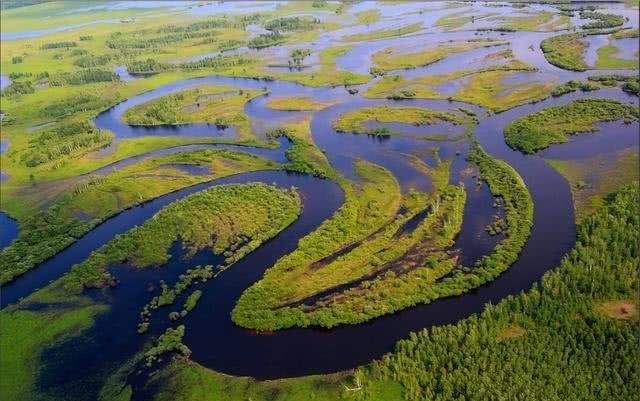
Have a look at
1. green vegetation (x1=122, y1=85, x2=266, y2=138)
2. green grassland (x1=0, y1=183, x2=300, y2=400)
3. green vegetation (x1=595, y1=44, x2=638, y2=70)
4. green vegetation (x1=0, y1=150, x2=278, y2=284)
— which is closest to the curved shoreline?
green vegetation (x1=0, y1=150, x2=278, y2=284)

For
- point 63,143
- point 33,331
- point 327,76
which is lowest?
point 33,331

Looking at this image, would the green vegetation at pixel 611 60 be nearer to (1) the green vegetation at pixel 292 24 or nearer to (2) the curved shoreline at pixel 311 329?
(2) the curved shoreline at pixel 311 329

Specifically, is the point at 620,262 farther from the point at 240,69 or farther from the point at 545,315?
the point at 240,69

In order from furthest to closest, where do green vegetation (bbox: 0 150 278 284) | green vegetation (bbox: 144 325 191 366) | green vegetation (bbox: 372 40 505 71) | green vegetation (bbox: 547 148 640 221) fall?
green vegetation (bbox: 372 40 505 71), green vegetation (bbox: 0 150 278 284), green vegetation (bbox: 547 148 640 221), green vegetation (bbox: 144 325 191 366)

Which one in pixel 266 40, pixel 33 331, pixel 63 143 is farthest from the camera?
pixel 266 40

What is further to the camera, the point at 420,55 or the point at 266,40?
the point at 266,40

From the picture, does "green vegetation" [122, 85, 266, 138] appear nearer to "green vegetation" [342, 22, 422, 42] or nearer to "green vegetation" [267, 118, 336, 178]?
"green vegetation" [267, 118, 336, 178]

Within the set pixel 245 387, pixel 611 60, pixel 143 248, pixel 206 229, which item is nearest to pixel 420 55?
pixel 611 60

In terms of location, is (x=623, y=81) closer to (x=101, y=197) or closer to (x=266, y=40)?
(x=101, y=197)
